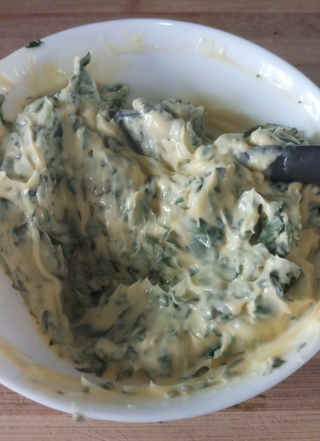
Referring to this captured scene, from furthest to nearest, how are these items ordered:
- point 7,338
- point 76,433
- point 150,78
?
point 150,78
point 76,433
point 7,338

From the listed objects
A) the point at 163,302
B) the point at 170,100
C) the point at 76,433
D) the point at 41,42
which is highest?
the point at 41,42

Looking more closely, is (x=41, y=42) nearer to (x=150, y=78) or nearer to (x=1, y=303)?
(x=150, y=78)

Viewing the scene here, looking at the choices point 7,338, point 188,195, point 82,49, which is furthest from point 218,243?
point 82,49

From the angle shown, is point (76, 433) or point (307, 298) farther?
point (76, 433)

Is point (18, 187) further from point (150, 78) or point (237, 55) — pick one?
point (237, 55)

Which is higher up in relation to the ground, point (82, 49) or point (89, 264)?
point (82, 49)

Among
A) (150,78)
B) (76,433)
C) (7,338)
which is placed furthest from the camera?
(150,78)

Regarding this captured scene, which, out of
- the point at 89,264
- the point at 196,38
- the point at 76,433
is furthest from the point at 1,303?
the point at 196,38
